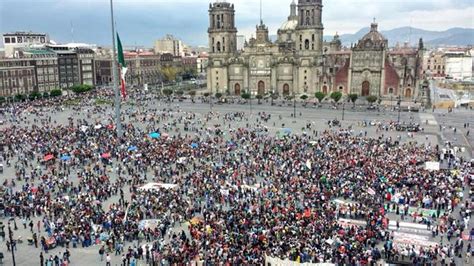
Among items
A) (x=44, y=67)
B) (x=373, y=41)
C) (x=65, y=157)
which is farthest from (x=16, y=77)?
(x=373, y=41)

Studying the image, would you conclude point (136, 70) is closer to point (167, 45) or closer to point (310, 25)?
point (310, 25)

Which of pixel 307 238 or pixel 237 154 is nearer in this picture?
pixel 307 238

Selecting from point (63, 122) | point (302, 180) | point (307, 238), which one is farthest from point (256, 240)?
point (63, 122)

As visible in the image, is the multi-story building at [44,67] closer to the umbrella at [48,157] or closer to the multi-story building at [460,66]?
the umbrella at [48,157]

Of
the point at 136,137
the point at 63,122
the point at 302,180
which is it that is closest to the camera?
the point at 302,180

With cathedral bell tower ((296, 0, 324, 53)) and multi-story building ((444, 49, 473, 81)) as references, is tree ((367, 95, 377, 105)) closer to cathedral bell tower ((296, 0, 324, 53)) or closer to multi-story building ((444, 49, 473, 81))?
cathedral bell tower ((296, 0, 324, 53))

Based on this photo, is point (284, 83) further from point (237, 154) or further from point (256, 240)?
point (256, 240)
